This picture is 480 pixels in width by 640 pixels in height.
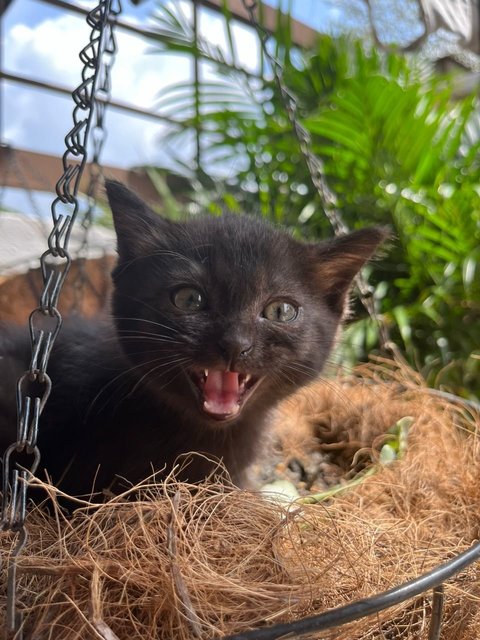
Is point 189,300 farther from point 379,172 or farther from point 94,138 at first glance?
point 379,172

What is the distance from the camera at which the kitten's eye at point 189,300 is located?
3.43ft

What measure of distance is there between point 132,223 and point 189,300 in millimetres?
212

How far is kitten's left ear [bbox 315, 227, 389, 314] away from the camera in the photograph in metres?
1.18

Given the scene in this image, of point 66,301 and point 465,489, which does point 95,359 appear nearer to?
point 465,489

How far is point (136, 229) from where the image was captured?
114cm

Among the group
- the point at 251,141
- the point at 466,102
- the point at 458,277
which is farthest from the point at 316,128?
the point at 458,277

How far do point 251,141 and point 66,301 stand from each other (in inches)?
50.8

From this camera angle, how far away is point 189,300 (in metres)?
1.05

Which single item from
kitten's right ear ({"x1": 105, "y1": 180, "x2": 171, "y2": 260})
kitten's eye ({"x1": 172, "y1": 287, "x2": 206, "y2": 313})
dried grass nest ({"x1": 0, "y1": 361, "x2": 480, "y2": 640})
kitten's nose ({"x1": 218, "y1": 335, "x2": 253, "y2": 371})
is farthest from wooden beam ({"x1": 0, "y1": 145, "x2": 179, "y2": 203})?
dried grass nest ({"x1": 0, "y1": 361, "x2": 480, "y2": 640})

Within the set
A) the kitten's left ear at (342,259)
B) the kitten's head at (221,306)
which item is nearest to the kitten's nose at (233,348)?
the kitten's head at (221,306)

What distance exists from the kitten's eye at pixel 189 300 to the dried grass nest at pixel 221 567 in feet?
1.07

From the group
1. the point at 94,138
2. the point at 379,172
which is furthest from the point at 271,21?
the point at 94,138

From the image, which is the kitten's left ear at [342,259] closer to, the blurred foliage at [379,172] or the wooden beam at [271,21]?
the blurred foliage at [379,172]

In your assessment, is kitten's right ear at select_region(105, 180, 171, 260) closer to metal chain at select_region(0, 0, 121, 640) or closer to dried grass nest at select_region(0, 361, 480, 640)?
metal chain at select_region(0, 0, 121, 640)
